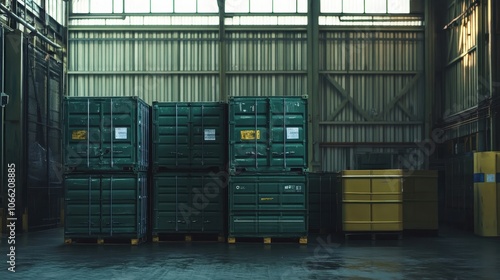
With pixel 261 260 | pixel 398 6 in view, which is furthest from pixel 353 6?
pixel 261 260

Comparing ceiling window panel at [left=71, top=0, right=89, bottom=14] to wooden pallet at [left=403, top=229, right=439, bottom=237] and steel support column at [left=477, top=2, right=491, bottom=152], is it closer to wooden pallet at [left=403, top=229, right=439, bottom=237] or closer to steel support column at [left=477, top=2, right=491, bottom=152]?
steel support column at [left=477, top=2, right=491, bottom=152]

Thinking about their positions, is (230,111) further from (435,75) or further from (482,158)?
(435,75)

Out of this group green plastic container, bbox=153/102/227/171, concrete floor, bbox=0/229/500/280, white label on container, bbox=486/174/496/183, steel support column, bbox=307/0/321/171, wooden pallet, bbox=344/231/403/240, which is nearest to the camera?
concrete floor, bbox=0/229/500/280

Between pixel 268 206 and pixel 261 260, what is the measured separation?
13.3ft

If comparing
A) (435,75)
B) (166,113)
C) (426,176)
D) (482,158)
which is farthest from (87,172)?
(435,75)

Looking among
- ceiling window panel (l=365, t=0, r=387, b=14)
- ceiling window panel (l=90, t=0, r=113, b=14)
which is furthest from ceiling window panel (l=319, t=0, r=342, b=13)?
ceiling window panel (l=90, t=0, r=113, b=14)

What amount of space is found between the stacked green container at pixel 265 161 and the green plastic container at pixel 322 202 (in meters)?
3.94

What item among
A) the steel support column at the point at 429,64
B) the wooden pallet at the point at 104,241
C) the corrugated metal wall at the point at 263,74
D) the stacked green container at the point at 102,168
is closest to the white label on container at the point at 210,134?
the stacked green container at the point at 102,168

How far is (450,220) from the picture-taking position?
987 inches

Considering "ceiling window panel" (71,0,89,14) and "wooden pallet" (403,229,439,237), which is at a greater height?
"ceiling window panel" (71,0,89,14)

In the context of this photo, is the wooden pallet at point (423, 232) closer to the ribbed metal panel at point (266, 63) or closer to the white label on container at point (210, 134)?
the white label on container at point (210, 134)

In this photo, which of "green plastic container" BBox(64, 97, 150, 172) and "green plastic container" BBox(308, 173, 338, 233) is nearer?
"green plastic container" BBox(64, 97, 150, 172)

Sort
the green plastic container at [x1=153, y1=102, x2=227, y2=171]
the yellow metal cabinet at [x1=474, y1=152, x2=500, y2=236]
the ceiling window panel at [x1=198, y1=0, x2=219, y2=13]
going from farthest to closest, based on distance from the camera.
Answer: the ceiling window panel at [x1=198, y1=0, x2=219, y2=13] < the yellow metal cabinet at [x1=474, y1=152, x2=500, y2=236] < the green plastic container at [x1=153, y1=102, x2=227, y2=171]

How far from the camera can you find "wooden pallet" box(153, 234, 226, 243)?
18.2 meters
